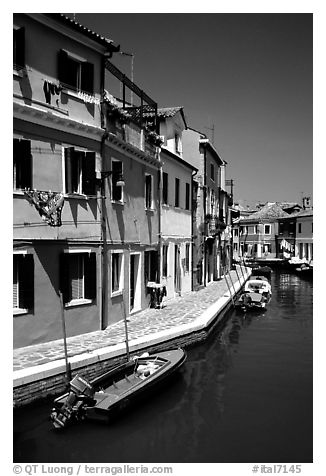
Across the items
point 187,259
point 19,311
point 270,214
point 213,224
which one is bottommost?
point 19,311


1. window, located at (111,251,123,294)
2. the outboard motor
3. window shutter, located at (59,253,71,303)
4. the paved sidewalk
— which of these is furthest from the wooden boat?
window, located at (111,251,123,294)

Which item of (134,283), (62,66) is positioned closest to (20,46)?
(62,66)

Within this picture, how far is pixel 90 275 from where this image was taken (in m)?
12.7

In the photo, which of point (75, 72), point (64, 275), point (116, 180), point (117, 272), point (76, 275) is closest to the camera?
point (64, 275)

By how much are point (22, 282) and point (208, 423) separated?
5746 mm

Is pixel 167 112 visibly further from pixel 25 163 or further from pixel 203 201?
pixel 25 163

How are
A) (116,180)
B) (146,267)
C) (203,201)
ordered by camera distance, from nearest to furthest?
(116,180), (146,267), (203,201)

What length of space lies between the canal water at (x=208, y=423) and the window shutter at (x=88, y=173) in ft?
19.6

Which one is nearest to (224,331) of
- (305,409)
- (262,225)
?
(305,409)

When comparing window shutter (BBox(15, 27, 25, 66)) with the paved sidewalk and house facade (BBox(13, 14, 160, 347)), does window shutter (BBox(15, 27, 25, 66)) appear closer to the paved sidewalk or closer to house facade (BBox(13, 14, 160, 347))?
house facade (BBox(13, 14, 160, 347))

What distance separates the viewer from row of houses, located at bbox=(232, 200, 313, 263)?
53.6m

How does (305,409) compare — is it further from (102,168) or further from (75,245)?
(102,168)

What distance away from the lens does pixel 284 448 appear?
26.0 feet

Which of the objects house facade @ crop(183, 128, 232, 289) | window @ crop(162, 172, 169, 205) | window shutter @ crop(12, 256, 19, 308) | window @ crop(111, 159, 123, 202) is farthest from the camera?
house facade @ crop(183, 128, 232, 289)
